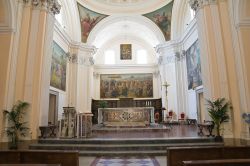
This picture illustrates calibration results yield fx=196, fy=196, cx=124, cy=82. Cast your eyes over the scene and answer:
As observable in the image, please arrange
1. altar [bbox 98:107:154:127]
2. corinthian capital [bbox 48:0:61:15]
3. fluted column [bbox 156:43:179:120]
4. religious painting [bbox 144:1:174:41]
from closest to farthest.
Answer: corinthian capital [bbox 48:0:61:15] < altar [bbox 98:107:154:127] < fluted column [bbox 156:43:179:120] < religious painting [bbox 144:1:174:41]

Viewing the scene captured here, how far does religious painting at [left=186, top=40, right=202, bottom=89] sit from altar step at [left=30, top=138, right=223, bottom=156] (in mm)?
6727

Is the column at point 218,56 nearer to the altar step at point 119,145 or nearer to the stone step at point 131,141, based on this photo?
the stone step at point 131,141

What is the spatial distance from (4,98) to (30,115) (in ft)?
3.91

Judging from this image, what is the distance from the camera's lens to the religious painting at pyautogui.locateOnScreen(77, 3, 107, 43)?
17.1 meters

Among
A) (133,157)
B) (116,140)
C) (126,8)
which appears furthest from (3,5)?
(126,8)

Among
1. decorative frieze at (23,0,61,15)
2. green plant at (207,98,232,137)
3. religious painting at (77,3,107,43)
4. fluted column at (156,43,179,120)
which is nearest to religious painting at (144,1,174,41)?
fluted column at (156,43,179,120)

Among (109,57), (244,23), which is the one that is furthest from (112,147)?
(109,57)

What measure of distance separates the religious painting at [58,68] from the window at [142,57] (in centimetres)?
1060

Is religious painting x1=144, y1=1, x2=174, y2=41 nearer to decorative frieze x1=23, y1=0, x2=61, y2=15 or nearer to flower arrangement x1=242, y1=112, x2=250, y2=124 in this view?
decorative frieze x1=23, y1=0, x2=61, y2=15

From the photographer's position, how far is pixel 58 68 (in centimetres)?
1410

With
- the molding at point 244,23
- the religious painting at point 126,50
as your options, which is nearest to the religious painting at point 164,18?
the religious painting at point 126,50

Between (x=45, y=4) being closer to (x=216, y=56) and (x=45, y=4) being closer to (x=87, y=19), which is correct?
(x=216, y=56)

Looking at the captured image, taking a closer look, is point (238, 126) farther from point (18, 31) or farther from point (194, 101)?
point (18, 31)

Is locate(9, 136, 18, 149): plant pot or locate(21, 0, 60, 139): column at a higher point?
locate(21, 0, 60, 139): column
